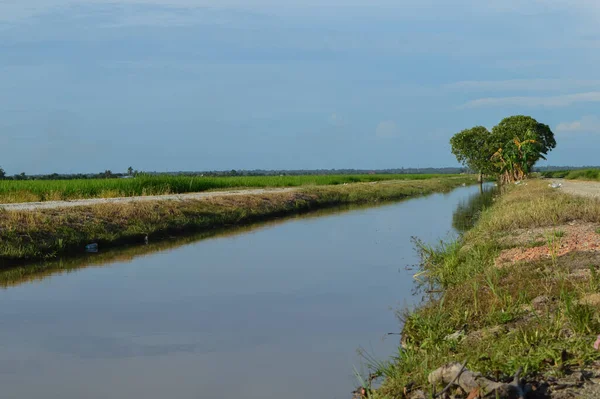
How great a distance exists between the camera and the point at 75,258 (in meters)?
15.4

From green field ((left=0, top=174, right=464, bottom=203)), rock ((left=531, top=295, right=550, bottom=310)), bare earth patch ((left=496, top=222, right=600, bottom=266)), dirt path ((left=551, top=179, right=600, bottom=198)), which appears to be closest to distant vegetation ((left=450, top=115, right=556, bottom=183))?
dirt path ((left=551, top=179, right=600, bottom=198))

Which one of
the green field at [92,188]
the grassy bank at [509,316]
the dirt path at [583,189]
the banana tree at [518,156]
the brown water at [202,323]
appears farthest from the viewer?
the banana tree at [518,156]

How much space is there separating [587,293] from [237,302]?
5.53 metres

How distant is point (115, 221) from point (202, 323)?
34.4 ft

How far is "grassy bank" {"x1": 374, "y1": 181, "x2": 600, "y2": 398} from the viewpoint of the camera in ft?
17.2

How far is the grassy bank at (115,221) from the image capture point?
50.1 ft

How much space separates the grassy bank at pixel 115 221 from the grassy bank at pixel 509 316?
9.56 meters

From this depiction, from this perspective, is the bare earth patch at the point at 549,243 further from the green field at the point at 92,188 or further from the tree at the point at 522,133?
the tree at the point at 522,133

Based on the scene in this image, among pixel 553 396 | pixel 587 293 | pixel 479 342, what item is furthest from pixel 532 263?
pixel 553 396

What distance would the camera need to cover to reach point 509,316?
661cm

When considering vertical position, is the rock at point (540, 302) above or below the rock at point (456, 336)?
above

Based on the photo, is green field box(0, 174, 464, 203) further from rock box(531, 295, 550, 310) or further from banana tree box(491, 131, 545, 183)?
banana tree box(491, 131, 545, 183)

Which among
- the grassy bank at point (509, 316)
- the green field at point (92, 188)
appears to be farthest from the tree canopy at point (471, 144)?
the grassy bank at point (509, 316)

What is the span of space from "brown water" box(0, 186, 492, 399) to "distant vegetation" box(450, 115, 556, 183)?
140ft
